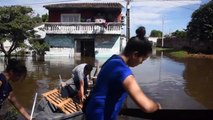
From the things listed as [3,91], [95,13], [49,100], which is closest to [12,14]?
[95,13]

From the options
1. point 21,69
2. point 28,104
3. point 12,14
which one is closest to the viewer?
point 21,69

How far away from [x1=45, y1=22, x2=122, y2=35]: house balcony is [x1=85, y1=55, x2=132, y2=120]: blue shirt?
86.7 ft

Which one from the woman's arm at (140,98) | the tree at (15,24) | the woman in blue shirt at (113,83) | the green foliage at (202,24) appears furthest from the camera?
the green foliage at (202,24)

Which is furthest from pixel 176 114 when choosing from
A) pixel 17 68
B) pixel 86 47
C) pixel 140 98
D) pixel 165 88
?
pixel 86 47

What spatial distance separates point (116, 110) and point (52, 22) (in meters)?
29.3

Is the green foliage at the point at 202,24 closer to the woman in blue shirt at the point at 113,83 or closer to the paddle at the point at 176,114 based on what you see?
the paddle at the point at 176,114

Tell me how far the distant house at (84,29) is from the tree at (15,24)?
2.97 meters

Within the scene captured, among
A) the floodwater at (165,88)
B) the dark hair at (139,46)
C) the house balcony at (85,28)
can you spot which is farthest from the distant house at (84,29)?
the dark hair at (139,46)

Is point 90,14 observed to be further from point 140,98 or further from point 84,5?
point 140,98

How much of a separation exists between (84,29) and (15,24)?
5.53 m

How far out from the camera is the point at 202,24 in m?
38.3

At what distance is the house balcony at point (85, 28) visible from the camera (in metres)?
29.6

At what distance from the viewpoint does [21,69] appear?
4.06 m

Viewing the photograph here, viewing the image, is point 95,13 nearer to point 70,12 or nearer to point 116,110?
point 70,12
